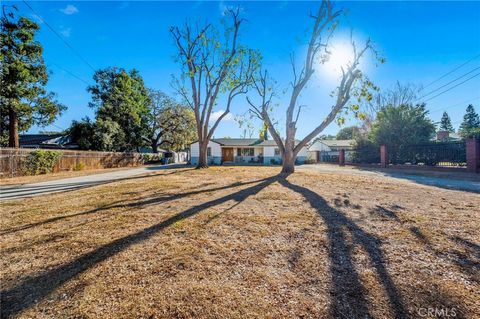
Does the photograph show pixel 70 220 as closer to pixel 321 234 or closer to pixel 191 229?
pixel 191 229

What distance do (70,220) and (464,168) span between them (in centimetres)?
1540

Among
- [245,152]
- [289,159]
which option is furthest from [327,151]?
[289,159]

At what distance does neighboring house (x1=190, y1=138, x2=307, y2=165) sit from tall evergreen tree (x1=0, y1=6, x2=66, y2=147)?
56.7 feet

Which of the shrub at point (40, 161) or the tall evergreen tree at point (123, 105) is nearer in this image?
the shrub at point (40, 161)

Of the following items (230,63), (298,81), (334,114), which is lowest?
(334,114)

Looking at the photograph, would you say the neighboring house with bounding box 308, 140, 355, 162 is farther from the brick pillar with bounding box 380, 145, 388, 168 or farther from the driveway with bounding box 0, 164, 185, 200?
the driveway with bounding box 0, 164, 185, 200

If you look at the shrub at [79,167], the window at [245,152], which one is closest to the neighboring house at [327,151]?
the window at [245,152]

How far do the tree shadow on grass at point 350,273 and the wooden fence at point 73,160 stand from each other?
15.3 m

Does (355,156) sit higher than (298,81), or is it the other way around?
(298,81)

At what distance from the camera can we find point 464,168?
421 inches

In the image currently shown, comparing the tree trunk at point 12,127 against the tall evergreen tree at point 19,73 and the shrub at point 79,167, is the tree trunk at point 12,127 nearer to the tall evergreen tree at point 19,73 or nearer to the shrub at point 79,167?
the tall evergreen tree at point 19,73

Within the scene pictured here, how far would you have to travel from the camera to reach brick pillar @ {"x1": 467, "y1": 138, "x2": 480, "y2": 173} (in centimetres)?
993

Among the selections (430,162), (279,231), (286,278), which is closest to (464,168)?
(430,162)

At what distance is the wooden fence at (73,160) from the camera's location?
11.3 meters
